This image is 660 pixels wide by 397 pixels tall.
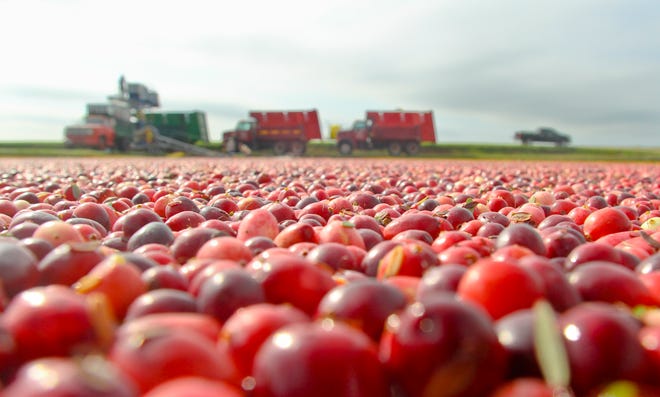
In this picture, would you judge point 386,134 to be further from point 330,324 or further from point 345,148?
point 330,324

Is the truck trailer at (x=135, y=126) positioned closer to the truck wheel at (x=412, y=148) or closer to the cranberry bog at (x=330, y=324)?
the truck wheel at (x=412, y=148)

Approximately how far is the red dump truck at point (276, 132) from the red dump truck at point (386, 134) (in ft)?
7.54

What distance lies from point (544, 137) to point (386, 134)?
25.5 meters

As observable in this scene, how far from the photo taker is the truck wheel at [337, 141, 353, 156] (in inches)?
1411

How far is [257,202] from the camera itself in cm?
462

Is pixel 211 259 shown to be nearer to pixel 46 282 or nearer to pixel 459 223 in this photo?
pixel 46 282

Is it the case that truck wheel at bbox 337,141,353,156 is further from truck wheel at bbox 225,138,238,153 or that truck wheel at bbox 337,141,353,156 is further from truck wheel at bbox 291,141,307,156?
truck wheel at bbox 225,138,238,153

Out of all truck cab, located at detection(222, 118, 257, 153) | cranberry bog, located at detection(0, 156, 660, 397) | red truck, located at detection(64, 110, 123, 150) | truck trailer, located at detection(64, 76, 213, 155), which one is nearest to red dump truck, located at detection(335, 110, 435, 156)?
truck cab, located at detection(222, 118, 257, 153)

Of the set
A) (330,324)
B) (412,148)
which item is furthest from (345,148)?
(330,324)

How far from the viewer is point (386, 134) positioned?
35531mm

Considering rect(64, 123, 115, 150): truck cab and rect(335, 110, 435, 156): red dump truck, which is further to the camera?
rect(64, 123, 115, 150): truck cab

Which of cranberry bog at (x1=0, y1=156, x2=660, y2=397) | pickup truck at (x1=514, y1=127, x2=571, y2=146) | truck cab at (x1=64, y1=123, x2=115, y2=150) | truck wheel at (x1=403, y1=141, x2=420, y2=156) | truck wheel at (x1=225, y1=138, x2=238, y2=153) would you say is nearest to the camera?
cranberry bog at (x1=0, y1=156, x2=660, y2=397)

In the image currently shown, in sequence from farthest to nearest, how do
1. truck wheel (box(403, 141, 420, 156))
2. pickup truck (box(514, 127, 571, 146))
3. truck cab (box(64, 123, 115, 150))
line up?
pickup truck (box(514, 127, 571, 146)), truck cab (box(64, 123, 115, 150)), truck wheel (box(403, 141, 420, 156))

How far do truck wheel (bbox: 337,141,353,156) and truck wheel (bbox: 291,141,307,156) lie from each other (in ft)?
7.67
